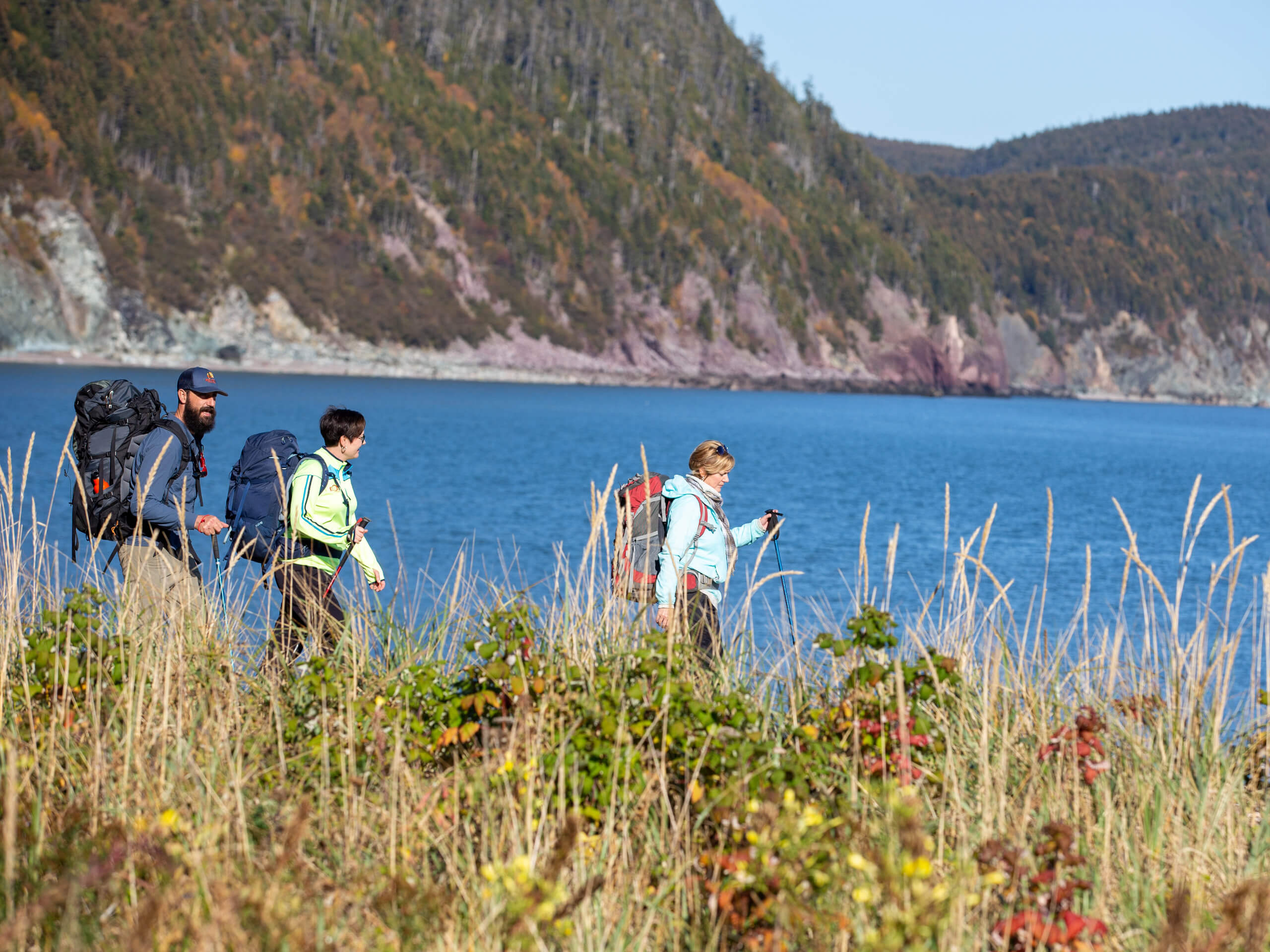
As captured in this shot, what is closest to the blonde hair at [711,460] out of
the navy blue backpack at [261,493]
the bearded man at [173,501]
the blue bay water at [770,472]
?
the blue bay water at [770,472]

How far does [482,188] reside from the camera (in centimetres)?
11156

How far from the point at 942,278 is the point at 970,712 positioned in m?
150

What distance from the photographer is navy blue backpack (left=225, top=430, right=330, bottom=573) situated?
5.49m

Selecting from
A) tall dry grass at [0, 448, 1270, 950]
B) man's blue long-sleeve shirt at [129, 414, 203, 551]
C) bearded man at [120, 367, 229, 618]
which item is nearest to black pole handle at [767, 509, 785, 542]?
tall dry grass at [0, 448, 1270, 950]

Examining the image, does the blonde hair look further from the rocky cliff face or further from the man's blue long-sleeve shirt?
the rocky cliff face

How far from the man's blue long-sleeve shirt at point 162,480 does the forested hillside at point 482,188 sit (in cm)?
7676

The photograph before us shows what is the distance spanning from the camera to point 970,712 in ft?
13.3

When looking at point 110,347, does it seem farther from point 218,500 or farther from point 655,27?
point 655,27

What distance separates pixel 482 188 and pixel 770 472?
260 feet

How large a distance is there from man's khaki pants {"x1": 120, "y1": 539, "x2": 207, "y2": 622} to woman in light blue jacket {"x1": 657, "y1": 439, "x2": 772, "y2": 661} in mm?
1830

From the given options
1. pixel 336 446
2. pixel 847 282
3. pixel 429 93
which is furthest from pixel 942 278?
pixel 336 446

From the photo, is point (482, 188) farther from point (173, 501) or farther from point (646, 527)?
point (646, 527)

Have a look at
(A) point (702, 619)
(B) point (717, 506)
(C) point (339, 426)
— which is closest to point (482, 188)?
(C) point (339, 426)

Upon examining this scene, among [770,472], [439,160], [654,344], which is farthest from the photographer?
[654,344]
